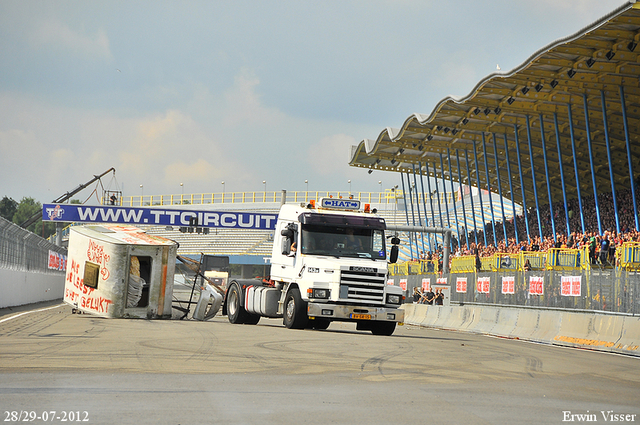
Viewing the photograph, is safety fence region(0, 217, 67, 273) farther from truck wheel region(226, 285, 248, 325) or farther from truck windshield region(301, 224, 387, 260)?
truck windshield region(301, 224, 387, 260)

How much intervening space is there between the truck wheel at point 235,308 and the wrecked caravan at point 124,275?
6.02ft

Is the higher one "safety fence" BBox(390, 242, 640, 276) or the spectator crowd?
the spectator crowd

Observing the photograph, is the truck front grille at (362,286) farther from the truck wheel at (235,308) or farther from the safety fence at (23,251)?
the safety fence at (23,251)

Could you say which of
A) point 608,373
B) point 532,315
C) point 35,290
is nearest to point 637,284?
point 532,315

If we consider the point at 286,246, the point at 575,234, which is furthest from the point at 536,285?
the point at 575,234

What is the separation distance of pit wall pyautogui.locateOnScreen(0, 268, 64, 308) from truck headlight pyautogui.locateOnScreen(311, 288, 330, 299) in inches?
464

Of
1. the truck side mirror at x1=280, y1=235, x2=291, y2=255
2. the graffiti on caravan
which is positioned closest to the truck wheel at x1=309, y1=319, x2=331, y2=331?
the truck side mirror at x1=280, y1=235, x2=291, y2=255

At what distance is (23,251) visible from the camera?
1204 inches

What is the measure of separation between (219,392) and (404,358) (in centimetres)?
551

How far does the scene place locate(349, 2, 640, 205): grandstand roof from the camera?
32719mm

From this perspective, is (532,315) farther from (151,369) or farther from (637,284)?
(151,369)

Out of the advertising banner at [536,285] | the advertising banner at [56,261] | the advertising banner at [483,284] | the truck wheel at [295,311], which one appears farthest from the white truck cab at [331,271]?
the advertising banner at [56,261]

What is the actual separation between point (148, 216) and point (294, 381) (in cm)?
4531

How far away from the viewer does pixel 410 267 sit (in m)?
44.6
